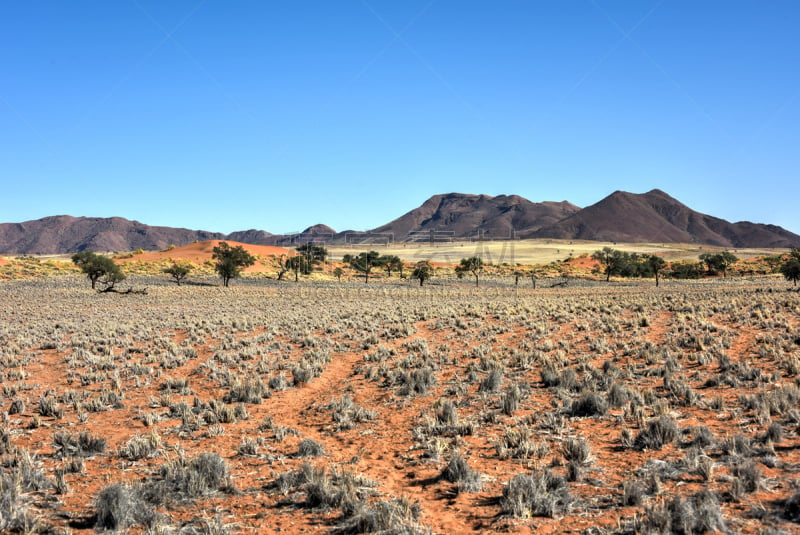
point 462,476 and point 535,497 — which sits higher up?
point 535,497

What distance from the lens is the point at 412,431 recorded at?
10.4 metres

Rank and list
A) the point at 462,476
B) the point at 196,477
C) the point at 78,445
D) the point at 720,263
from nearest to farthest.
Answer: the point at 196,477
the point at 462,476
the point at 78,445
the point at 720,263

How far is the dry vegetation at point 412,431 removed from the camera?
6527 mm

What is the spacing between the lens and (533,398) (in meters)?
12.4

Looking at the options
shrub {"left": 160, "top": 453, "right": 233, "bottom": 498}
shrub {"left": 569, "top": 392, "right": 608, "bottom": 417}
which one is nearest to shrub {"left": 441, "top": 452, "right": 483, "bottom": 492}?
shrub {"left": 160, "top": 453, "right": 233, "bottom": 498}

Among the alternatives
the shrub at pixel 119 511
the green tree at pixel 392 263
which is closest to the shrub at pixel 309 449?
the shrub at pixel 119 511

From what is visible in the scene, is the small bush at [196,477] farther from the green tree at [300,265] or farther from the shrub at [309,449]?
the green tree at [300,265]

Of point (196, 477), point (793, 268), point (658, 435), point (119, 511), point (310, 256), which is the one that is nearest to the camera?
point (119, 511)

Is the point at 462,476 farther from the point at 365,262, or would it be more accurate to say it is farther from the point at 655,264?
the point at 365,262

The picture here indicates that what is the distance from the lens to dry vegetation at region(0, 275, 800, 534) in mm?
6527

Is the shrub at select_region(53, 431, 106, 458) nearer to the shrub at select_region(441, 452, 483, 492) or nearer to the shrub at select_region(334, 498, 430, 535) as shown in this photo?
the shrub at select_region(334, 498, 430, 535)

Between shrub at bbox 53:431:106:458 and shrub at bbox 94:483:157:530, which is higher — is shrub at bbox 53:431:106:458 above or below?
below

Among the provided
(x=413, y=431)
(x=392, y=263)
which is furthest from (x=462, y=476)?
(x=392, y=263)

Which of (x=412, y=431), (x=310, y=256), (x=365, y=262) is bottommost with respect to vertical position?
(x=412, y=431)
